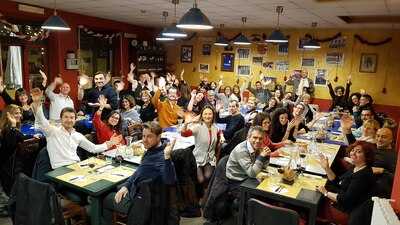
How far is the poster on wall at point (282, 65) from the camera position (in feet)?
35.6

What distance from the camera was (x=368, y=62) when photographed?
382 inches

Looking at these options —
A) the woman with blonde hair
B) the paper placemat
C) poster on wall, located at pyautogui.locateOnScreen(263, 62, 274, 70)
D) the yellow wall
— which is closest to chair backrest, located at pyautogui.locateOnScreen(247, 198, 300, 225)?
the paper placemat

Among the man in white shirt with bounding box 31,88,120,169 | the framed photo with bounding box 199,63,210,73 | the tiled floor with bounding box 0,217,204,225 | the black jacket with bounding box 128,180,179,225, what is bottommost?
the tiled floor with bounding box 0,217,204,225

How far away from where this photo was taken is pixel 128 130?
16.6 feet

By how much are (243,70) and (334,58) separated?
123 inches

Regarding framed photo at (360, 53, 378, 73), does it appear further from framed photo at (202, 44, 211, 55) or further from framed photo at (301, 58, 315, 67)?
framed photo at (202, 44, 211, 55)

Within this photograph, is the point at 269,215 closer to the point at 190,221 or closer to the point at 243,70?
the point at 190,221

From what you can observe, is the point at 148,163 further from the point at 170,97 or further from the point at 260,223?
the point at 170,97

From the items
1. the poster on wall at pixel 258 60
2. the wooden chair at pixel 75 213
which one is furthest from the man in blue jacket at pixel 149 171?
the poster on wall at pixel 258 60

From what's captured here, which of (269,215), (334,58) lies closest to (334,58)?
(334,58)

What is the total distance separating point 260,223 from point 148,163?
4.05ft

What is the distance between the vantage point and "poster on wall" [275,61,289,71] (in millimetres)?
10836

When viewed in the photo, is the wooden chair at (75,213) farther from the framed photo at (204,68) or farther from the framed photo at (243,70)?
the framed photo at (204,68)

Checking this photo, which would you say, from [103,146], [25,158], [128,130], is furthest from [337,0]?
[25,158]
